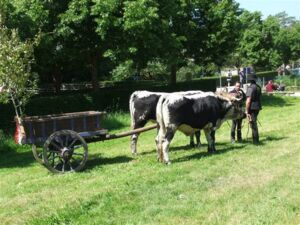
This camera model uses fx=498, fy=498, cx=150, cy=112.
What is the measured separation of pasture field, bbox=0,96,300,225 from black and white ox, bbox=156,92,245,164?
1.96 ft

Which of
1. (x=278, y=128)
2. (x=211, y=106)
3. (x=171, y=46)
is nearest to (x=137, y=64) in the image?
(x=171, y=46)

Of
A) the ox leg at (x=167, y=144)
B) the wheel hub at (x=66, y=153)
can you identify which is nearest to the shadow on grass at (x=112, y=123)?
the ox leg at (x=167, y=144)

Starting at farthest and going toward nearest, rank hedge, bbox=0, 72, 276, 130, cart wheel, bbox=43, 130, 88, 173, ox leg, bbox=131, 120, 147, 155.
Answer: hedge, bbox=0, 72, 276, 130 → ox leg, bbox=131, 120, 147, 155 → cart wheel, bbox=43, 130, 88, 173

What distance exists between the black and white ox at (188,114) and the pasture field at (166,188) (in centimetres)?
60

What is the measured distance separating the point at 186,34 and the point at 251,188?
22.1 metres

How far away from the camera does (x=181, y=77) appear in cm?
5288

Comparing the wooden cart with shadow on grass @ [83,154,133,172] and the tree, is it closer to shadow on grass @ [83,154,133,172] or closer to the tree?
shadow on grass @ [83,154,133,172]

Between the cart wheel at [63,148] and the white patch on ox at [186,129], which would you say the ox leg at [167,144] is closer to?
the white patch on ox at [186,129]

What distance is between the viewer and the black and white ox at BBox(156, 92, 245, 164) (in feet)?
39.5

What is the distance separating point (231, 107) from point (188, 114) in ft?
6.45

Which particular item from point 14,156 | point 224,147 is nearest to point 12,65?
point 14,156

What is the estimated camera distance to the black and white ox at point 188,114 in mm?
12031

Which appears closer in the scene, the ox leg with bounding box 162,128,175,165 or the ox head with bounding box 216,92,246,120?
the ox leg with bounding box 162,128,175,165

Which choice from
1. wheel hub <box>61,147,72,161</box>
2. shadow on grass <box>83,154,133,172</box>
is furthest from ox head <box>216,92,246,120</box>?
wheel hub <box>61,147,72,161</box>
